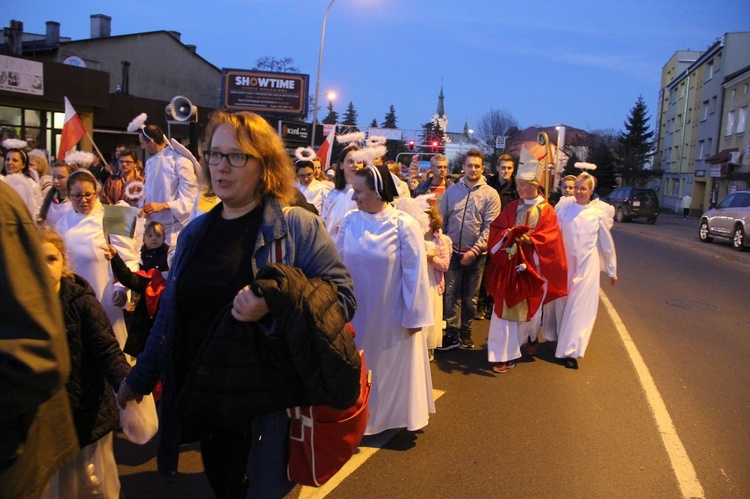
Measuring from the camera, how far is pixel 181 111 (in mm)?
7066

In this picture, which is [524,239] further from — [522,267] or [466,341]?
[466,341]

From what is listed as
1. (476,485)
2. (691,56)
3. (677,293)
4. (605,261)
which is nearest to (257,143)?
(476,485)

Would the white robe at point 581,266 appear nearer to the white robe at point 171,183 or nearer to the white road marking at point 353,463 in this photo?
the white road marking at point 353,463

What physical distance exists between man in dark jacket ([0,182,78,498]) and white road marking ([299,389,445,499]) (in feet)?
7.29

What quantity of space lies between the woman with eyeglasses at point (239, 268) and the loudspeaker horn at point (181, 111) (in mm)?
4518

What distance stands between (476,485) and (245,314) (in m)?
2.32

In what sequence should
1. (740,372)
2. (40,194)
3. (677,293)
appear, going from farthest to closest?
(677,293)
(40,194)
(740,372)

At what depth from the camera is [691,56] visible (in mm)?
62344

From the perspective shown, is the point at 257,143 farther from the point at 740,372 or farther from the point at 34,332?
the point at 740,372

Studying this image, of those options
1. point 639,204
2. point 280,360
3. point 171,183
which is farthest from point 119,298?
point 639,204

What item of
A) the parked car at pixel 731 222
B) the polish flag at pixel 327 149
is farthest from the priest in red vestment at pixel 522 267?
the parked car at pixel 731 222

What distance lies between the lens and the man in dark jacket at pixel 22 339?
1.55 m

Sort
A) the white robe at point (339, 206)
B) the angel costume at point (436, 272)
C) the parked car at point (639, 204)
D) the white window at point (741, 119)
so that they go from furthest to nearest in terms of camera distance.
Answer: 1. the white window at point (741, 119)
2. the parked car at point (639, 204)
3. the white robe at point (339, 206)
4. the angel costume at point (436, 272)

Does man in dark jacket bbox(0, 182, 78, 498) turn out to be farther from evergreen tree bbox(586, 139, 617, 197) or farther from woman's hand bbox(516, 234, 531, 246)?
evergreen tree bbox(586, 139, 617, 197)
